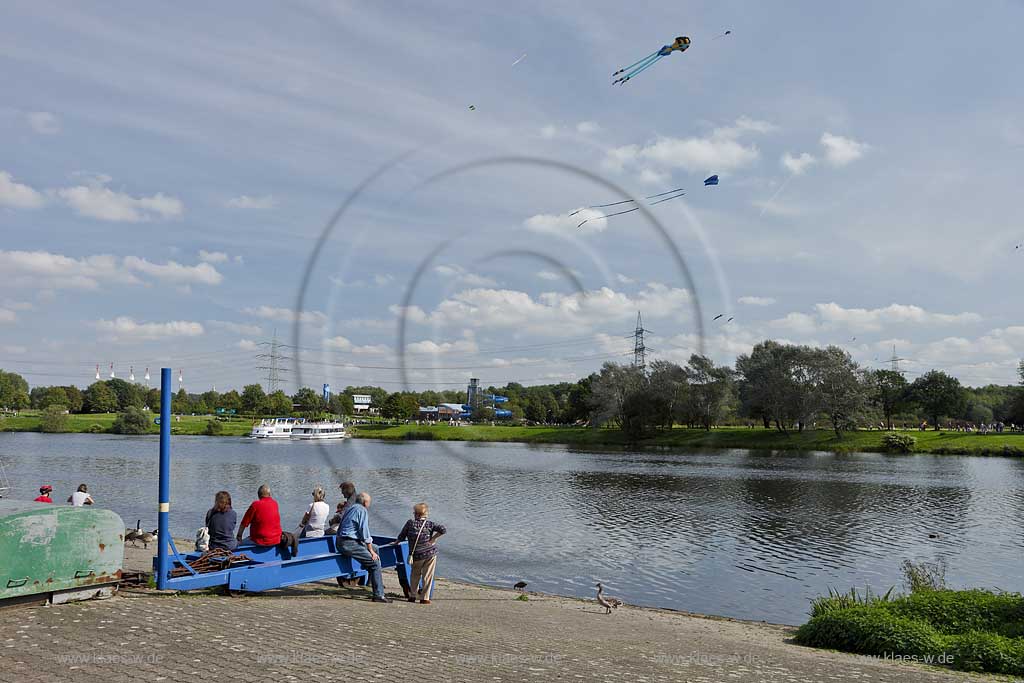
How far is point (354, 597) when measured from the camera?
14727mm

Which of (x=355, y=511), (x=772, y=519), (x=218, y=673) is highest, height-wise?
(x=355, y=511)

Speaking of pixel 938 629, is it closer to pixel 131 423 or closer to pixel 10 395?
pixel 131 423

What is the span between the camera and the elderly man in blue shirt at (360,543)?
14.5m

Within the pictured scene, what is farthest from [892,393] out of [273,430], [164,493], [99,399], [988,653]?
[99,399]

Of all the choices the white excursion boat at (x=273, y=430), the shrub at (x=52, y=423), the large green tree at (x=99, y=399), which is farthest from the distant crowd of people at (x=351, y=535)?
the large green tree at (x=99, y=399)

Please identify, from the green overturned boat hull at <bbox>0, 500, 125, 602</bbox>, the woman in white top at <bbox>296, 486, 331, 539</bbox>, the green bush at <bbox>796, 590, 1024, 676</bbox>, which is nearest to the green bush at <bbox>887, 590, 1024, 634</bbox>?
the green bush at <bbox>796, 590, 1024, 676</bbox>

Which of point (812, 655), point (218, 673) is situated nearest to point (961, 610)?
point (812, 655)

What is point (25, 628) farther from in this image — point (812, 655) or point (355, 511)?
point (812, 655)

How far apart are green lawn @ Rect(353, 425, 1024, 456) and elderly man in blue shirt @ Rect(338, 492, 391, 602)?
84511 mm

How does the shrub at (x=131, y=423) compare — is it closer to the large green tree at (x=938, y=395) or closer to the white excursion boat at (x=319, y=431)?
the white excursion boat at (x=319, y=431)

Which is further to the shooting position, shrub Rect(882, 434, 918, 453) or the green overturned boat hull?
shrub Rect(882, 434, 918, 453)

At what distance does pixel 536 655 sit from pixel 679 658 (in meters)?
2.31

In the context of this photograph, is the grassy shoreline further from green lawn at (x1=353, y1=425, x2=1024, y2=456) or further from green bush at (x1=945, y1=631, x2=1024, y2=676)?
green bush at (x1=945, y1=631, x2=1024, y2=676)

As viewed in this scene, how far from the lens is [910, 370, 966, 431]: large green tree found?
126m
